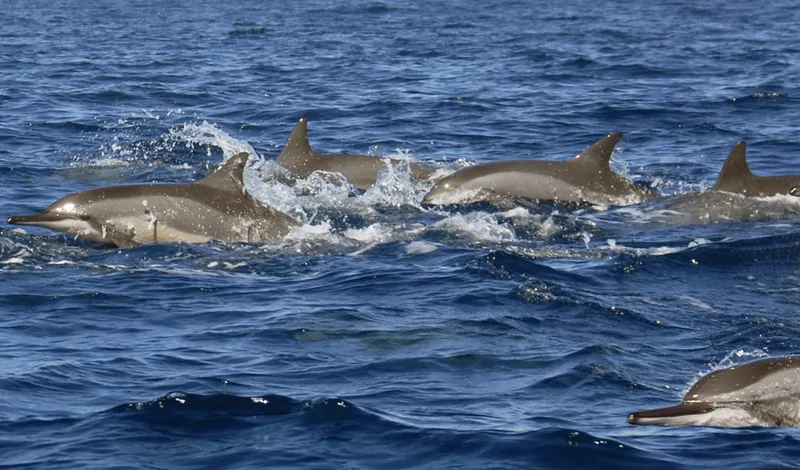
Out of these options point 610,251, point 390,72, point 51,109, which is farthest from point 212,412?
point 390,72

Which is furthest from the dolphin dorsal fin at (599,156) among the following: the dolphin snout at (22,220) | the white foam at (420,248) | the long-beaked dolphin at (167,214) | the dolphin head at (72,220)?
the dolphin snout at (22,220)

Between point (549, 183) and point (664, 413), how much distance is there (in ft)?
32.4

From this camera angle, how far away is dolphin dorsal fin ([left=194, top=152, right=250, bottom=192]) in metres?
16.1

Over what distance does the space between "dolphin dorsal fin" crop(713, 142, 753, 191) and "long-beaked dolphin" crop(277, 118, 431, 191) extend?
4523 mm

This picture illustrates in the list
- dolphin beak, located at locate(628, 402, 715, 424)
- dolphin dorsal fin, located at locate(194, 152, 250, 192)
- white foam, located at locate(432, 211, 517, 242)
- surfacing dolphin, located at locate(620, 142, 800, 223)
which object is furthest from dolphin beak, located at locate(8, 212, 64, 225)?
dolphin beak, located at locate(628, 402, 715, 424)

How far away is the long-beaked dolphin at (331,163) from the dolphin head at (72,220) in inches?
224

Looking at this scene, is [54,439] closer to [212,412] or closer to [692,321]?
[212,412]

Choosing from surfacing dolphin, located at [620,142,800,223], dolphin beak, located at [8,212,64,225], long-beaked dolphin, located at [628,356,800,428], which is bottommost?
surfacing dolphin, located at [620,142,800,223]

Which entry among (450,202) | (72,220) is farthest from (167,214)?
(450,202)

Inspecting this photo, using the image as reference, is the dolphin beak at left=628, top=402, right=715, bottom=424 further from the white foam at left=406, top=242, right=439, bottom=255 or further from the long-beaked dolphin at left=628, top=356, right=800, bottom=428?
the white foam at left=406, top=242, right=439, bottom=255

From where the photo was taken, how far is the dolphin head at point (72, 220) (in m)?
15.8

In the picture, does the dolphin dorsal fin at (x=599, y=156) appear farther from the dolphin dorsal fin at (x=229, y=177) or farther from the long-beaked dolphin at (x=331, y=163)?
the dolphin dorsal fin at (x=229, y=177)

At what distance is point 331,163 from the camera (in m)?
21.5

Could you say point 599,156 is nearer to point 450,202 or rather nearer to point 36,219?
point 450,202
